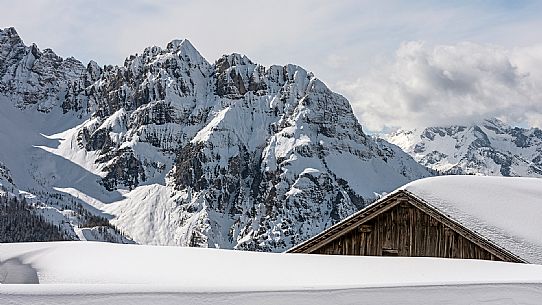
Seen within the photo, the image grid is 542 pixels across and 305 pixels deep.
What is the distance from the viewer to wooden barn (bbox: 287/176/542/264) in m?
14.2

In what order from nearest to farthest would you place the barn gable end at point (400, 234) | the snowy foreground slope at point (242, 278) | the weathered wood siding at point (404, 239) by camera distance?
the snowy foreground slope at point (242, 278), the barn gable end at point (400, 234), the weathered wood siding at point (404, 239)

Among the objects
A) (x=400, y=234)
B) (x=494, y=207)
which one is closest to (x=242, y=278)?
(x=400, y=234)

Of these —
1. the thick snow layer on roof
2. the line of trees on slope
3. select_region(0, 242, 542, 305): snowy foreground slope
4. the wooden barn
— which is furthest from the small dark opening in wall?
the line of trees on slope

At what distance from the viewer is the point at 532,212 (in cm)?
1545

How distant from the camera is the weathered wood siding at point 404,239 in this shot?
49.4ft

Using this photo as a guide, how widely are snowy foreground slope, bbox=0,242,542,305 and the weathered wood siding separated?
562cm

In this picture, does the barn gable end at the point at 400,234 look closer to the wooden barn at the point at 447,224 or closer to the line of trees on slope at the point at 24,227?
the wooden barn at the point at 447,224

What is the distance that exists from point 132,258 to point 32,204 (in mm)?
203062

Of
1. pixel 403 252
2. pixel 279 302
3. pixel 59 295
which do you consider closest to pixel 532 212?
pixel 403 252

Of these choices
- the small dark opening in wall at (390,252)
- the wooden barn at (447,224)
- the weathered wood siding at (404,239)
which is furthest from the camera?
the small dark opening in wall at (390,252)

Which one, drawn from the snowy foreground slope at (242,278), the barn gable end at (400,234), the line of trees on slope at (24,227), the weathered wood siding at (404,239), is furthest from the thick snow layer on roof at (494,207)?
the line of trees on slope at (24,227)

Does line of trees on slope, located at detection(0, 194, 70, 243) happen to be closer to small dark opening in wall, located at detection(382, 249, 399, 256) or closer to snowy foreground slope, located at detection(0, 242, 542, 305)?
small dark opening in wall, located at detection(382, 249, 399, 256)

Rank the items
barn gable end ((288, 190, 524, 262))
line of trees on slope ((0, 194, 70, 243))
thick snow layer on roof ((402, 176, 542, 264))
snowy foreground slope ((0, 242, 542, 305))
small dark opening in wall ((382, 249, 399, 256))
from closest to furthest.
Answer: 1. snowy foreground slope ((0, 242, 542, 305))
2. thick snow layer on roof ((402, 176, 542, 264))
3. barn gable end ((288, 190, 524, 262))
4. small dark opening in wall ((382, 249, 399, 256))
5. line of trees on slope ((0, 194, 70, 243))

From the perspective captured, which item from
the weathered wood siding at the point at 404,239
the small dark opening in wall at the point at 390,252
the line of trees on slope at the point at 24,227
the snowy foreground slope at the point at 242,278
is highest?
the line of trees on slope at the point at 24,227
